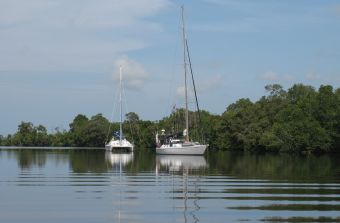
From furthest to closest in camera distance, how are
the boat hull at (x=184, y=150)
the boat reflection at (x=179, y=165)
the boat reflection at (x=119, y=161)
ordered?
the boat hull at (x=184, y=150) < the boat reflection at (x=119, y=161) < the boat reflection at (x=179, y=165)

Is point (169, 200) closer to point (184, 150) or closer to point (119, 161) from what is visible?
point (119, 161)

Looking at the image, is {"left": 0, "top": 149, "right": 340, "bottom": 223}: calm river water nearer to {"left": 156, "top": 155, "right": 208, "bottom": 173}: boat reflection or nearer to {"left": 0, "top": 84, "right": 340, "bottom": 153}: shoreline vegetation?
{"left": 156, "top": 155, "right": 208, "bottom": 173}: boat reflection

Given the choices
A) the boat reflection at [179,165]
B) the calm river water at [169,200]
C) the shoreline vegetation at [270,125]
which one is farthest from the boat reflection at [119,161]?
the shoreline vegetation at [270,125]

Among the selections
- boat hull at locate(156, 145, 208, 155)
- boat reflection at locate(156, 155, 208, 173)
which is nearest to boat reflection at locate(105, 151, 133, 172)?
boat reflection at locate(156, 155, 208, 173)

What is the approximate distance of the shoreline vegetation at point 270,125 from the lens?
333 feet

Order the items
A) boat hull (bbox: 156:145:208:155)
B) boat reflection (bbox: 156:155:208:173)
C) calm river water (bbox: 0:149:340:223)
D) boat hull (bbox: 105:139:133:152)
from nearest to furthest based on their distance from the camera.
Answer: calm river water (bbox: 0:149:340:223) < boat reflection (bbox: 156:155:208:173) < boat hull (bbox: 156:145:208:155) < boat hull (bbox: 105:139:133:152)

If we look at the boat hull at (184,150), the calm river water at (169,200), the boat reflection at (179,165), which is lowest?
the calm river water at (169,200)

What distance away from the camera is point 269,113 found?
126 metres

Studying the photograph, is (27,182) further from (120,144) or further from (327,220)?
(120,144)

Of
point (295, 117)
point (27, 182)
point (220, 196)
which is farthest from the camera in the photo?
point (295, 117)

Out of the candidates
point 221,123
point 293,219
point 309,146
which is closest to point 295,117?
point 309,146

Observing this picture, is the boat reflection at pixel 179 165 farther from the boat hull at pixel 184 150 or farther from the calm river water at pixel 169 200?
the boat hull at pixel 184 150

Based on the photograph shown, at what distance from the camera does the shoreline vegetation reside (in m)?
102

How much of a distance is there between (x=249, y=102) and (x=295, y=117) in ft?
100
